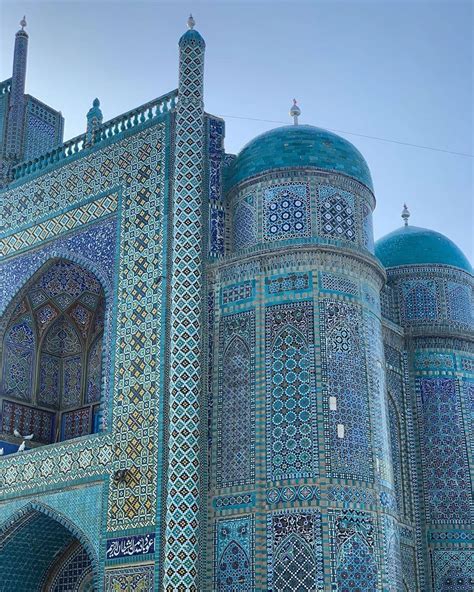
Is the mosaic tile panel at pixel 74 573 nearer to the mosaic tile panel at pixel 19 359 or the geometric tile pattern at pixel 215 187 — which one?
the mosaic tile panel at pixel 19 359

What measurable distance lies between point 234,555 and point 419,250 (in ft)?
22.4

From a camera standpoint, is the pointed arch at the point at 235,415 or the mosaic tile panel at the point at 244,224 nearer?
the pointed arch at the point at 235,415

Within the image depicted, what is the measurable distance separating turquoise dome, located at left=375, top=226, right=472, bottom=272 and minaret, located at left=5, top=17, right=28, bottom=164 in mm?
6780

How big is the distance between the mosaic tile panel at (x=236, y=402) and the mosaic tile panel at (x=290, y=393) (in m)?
0.28

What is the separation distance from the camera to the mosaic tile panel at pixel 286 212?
13422 mm

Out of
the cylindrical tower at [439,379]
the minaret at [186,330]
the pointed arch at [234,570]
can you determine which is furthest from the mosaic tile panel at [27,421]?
the cylindrical tower at [439,379]

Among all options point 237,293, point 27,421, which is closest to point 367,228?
point 237,293

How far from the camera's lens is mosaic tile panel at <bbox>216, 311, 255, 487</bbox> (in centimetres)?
1243

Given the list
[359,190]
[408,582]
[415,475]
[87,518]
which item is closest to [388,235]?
[359,190]

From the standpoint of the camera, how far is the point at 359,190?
46.2ft

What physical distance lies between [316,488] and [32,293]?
6.70m

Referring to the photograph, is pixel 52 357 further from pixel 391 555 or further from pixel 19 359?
pixel 391 555

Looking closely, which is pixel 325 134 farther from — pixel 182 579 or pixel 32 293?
pixel 182 579

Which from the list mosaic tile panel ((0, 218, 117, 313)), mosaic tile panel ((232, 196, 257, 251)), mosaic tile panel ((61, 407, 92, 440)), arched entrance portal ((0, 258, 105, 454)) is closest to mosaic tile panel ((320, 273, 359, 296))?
mosaic tile panel ((232, 196, 257, 251))
